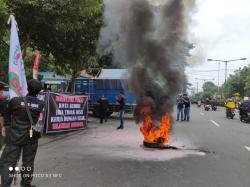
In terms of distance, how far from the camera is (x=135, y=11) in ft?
37.2

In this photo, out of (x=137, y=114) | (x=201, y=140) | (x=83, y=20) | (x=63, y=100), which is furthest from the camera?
(x=83, y=20)

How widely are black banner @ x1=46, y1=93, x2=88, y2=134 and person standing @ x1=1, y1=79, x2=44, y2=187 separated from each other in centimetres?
743

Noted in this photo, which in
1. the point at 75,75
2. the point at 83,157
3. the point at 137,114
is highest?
the point at 75,75

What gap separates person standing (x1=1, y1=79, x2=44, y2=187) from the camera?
5648 mm

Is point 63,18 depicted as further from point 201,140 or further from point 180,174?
→ point 180,174

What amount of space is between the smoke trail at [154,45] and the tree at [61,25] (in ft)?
11.6

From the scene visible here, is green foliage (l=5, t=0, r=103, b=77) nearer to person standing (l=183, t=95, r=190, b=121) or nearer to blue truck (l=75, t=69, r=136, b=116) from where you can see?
blue truck (l=75, t=69, r=136, b=116)

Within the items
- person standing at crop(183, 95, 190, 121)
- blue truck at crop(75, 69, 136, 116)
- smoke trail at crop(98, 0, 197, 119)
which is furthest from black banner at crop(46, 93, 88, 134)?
person standing at crop(183, 95, 190, 121)

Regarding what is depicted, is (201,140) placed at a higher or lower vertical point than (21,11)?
lower

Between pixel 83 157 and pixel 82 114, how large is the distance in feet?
22.3

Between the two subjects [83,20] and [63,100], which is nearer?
[63,100]

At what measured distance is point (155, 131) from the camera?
1071 centimetres

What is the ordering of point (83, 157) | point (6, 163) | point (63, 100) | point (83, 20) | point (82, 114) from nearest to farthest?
point (6, 163) < point (83, 157) < point (63, 100) < point (82, 114) < point (83, 20)

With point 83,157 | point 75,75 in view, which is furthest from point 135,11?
point 75,75
